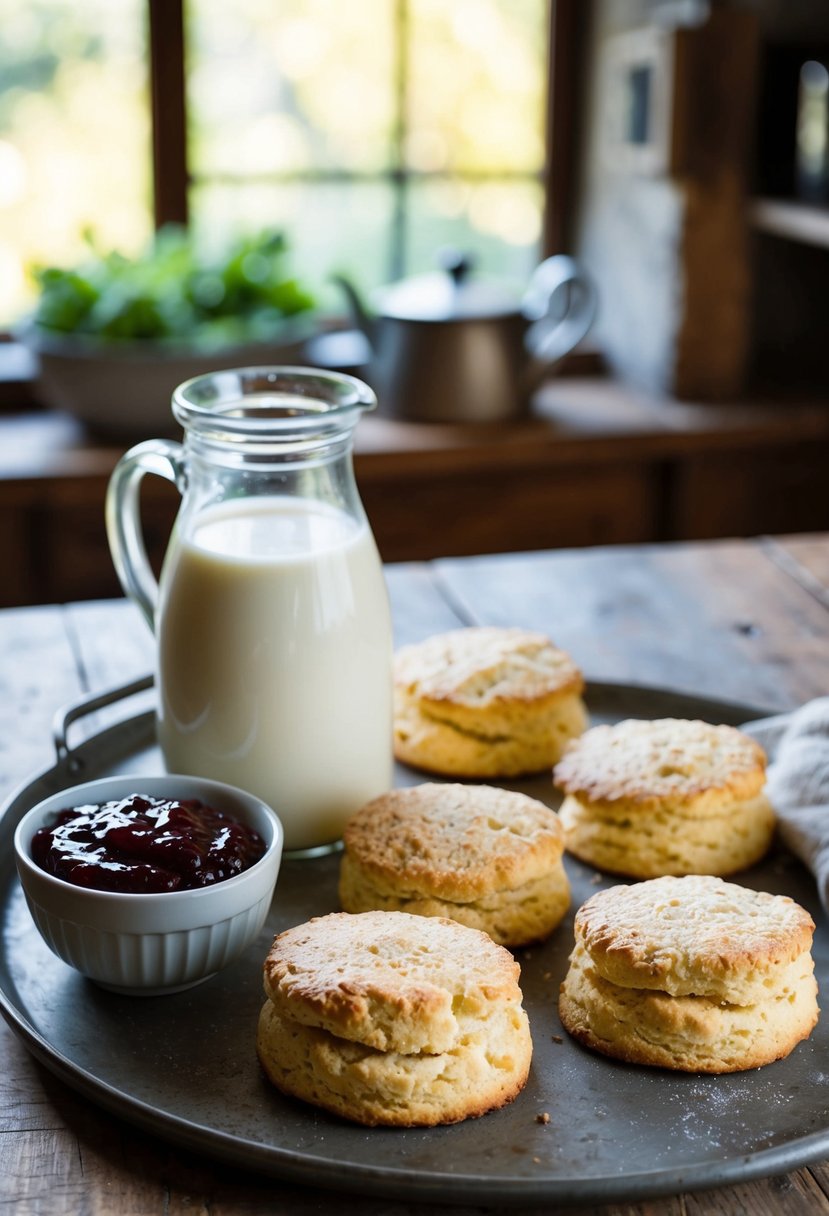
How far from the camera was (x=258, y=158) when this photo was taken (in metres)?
3.24

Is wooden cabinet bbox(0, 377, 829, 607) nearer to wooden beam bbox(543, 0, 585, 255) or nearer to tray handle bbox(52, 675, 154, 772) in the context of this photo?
wooden beam bbox(543, 0, 585, 255)

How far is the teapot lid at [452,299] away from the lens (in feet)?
9.06

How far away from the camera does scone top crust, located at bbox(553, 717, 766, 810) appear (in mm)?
1088

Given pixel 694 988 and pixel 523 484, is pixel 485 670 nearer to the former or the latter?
pixel 694 988

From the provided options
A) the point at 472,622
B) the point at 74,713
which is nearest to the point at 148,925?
the point at 74,713

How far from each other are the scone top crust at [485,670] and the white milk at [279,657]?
13 centimetres

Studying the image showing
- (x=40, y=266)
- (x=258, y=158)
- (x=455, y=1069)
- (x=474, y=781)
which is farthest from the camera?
(x=258, y=158)

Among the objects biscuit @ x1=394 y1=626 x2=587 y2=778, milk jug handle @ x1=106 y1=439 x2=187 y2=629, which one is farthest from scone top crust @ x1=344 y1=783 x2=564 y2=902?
milk jug handle @ x1=106 y1=439 x2=187 y2=629

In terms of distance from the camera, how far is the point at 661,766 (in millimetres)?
1114

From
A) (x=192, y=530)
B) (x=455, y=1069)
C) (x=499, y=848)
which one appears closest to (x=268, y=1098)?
(x=455, y=1069)

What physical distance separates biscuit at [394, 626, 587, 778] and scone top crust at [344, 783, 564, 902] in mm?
159

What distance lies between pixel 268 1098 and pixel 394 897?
193 mm

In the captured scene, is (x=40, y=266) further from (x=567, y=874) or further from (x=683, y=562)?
(x=567, y=874)

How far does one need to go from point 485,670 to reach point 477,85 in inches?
93.5
